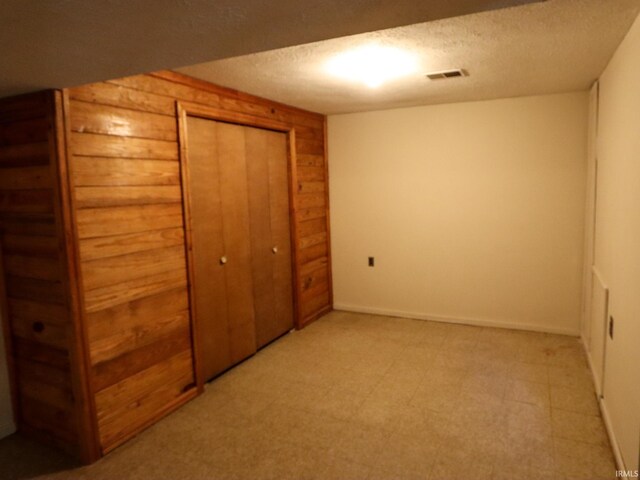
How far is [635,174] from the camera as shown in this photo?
1896mm

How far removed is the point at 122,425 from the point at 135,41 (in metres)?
2.06

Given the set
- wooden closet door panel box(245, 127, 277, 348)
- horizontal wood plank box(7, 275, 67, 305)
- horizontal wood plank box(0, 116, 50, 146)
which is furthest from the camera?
wooden closet door panel box(245, 127, 277, 348)

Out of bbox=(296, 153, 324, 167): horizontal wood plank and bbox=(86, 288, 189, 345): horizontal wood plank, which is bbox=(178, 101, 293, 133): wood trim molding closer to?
bbox=(296, 153, 324, 167): horizontal wood plank

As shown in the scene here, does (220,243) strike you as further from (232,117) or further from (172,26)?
(172,26)

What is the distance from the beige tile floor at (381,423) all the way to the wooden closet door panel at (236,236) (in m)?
0.28

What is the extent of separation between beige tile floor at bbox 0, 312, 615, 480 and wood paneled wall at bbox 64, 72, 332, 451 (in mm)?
281

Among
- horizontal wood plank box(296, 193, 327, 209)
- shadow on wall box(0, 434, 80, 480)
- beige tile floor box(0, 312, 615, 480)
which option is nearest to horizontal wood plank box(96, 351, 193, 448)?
beige tile floor box(0, 312, 615, 480)

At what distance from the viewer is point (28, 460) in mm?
2328

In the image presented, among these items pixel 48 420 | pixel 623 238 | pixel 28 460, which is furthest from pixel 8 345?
pixel 623 238

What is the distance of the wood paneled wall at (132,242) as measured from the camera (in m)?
2.24

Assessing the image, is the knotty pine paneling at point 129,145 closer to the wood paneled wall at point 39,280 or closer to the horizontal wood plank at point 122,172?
the horizontal wood plank at point 122,172

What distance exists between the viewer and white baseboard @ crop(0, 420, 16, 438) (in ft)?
8.30

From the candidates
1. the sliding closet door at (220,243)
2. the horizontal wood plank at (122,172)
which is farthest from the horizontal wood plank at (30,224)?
the sliding closet door at (220,243)

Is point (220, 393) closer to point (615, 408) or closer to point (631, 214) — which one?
point (615, 408)
